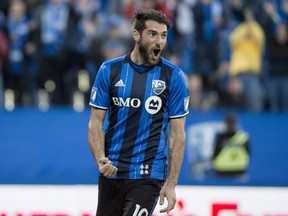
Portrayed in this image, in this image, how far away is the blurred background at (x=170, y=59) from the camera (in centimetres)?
1244

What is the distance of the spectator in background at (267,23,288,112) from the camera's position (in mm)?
12805

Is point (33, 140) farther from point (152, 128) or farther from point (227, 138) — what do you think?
point (152, 128)

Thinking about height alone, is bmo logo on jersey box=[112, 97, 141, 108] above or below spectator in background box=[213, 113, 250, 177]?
above

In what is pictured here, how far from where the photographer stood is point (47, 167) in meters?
12.5

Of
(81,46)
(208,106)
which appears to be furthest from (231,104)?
(81,46)

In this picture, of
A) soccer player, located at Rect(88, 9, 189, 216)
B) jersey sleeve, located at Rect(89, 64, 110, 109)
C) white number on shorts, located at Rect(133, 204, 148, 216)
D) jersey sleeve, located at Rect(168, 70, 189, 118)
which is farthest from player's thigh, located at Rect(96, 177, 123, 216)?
jersey sleeve, located at Rect(168, 70, 189, 118)

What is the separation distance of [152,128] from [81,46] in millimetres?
6684

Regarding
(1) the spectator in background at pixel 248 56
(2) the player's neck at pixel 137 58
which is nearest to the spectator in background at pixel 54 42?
(1) the spectator in background at pixel 248 56

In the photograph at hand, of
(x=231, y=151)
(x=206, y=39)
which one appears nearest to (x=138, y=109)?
(x=231, y=151)

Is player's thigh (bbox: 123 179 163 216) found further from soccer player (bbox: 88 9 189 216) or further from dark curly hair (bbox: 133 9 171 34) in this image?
dark curly hair (bbox: 133 9 171 34)

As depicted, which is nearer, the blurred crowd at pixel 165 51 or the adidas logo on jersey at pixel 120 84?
the adidas logo on jersey at pixel 120 84

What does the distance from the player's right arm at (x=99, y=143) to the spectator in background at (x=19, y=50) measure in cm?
662

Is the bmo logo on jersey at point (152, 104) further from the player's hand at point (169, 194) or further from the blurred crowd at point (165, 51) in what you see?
the blurred crowd at point (165, 51)

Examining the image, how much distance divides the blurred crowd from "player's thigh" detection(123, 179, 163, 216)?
6.21 meters
